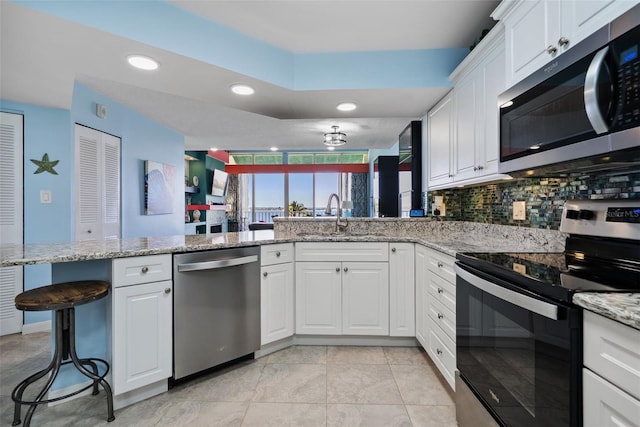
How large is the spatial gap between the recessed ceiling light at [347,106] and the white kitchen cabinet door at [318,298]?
1.44m

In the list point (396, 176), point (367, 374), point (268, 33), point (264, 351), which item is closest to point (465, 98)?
point (268, 33)

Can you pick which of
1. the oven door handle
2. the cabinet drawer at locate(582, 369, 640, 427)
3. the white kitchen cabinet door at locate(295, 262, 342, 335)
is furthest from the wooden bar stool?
the cabinet drawer at locate(582, 369, 640, 427)

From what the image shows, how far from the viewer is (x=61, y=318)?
1.64 meters

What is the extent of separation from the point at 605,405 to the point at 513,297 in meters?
0.38

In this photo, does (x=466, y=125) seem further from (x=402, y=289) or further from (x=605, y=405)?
(x=605, y=405)

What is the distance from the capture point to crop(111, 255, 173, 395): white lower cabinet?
172cm

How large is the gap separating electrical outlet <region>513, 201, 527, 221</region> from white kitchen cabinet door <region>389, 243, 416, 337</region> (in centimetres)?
77

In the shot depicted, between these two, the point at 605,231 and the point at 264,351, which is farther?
the point at 264,351

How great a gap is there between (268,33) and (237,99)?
2.24ft

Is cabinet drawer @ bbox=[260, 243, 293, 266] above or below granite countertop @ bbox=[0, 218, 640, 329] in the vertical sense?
below

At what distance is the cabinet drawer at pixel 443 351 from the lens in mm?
1788

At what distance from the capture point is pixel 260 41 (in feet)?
7.42

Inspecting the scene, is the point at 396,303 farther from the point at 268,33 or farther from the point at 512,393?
the point at 268,33

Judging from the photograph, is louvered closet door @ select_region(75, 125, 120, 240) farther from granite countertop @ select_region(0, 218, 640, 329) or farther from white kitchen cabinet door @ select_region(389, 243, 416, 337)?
white kitchen cabinet door @ select_region(389, 243, 416, 337)
